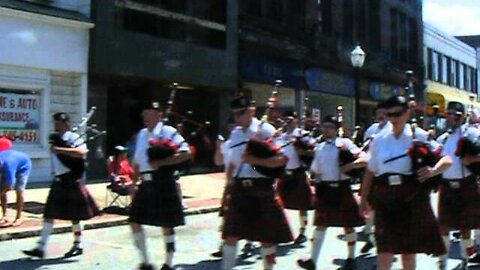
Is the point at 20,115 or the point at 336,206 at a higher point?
the point at 20,115

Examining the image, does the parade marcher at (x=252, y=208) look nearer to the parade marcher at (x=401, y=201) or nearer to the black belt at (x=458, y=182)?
the parade marcher at (x=401, y=201)

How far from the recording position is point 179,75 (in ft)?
63.5

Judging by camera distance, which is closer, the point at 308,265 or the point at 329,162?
the point at 308,265

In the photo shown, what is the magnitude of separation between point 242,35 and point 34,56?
7.78 m

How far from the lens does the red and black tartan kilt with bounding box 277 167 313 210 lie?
369 inches

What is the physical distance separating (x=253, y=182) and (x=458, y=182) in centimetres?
246

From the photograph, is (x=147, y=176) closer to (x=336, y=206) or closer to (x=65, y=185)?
(x=65, y=185)

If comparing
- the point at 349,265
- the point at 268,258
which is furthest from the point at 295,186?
the point at 268,258

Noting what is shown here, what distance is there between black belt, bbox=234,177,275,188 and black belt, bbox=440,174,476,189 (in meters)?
2.19

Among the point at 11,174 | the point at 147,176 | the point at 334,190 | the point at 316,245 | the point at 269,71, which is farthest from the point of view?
the point at 269,71

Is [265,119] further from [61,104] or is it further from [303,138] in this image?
[61,104]

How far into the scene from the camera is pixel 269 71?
23.7 m

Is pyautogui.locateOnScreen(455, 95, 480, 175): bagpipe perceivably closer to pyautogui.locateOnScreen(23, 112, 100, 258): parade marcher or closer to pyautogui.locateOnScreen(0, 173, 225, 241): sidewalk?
pyautogui.locateOnScreen(23, 112, 100, 258): parade marcher

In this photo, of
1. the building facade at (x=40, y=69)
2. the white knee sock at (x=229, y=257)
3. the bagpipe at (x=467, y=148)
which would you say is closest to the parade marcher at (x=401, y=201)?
the white knee sock at (x=229, y=257)
